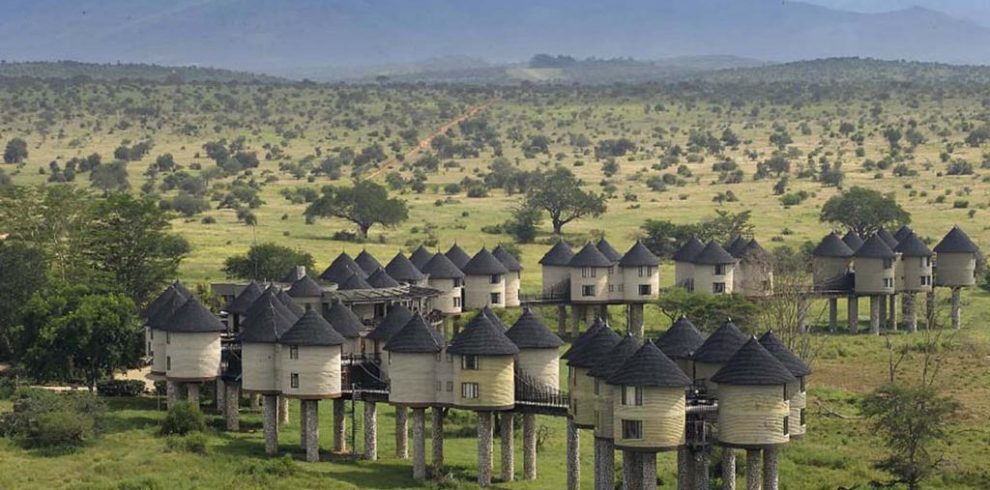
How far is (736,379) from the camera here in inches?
2355

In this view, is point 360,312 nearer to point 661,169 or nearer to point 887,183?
point 887,183

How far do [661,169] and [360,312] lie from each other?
10802 centimetres

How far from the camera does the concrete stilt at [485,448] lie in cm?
6669

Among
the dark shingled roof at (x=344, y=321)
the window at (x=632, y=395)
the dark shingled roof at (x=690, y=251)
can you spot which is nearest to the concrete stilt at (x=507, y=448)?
the dark shingled roof at (x=344, y=321)

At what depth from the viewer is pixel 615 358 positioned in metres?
62.0

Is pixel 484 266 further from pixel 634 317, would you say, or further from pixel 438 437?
pixel 438 437

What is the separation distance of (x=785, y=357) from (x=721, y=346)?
2.02 m

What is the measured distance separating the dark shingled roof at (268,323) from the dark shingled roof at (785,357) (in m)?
17.4

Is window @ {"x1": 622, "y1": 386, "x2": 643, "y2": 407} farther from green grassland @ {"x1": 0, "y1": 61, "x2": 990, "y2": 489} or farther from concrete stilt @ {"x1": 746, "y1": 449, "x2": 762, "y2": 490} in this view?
green grassland @ {"x1": 0, "y1": 61, "x2": 990, "y2": 489}

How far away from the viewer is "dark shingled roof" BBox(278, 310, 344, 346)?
69.3m

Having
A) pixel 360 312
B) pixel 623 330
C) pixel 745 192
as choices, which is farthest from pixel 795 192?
pixel 360 312

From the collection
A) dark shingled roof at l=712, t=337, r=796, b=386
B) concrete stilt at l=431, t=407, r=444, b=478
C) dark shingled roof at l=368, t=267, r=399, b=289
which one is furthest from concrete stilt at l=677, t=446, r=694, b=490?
dark shingled roof at l=368, t=267, r=399, b=289

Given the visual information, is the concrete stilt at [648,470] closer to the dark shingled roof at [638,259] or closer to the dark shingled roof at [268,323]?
the dark shingled roof at [268,323]

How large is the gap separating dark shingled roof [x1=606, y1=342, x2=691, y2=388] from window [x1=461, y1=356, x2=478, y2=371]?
7223 mm
